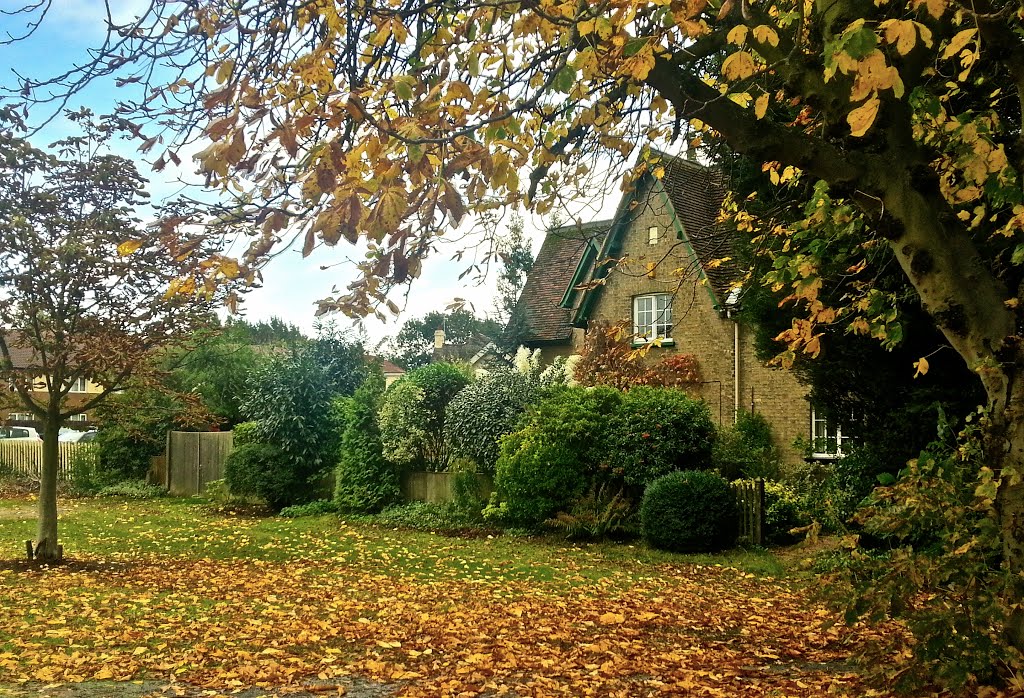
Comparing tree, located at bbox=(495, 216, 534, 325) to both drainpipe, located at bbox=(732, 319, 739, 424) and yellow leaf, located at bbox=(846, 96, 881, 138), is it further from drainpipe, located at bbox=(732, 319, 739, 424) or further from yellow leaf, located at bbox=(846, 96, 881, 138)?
yellow leaf, located at bbox=(846, 96, 881, 138)

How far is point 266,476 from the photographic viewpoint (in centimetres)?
1836

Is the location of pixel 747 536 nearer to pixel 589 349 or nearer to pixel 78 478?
pixel 589 349

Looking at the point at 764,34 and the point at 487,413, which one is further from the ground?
the point at 764,34

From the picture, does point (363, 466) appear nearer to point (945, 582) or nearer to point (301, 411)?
point (301, 411)

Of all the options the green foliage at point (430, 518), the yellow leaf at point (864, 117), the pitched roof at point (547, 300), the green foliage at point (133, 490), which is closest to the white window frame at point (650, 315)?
the pitched roof at point (547, 300)

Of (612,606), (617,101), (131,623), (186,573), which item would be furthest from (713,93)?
(186,573)

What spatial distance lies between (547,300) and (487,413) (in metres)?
13.7

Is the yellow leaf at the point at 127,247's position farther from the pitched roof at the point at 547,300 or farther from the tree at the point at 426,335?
the tree at the point at 426,335

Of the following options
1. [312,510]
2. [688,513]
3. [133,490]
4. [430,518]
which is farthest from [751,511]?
[133,490]

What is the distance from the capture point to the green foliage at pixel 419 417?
56.6 feet

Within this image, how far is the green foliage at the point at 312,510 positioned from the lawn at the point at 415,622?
14.2 ft

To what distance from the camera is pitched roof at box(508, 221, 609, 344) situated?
27609 mm

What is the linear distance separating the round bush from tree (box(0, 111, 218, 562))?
23.8 feet

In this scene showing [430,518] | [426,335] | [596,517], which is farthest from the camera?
[426,335]
